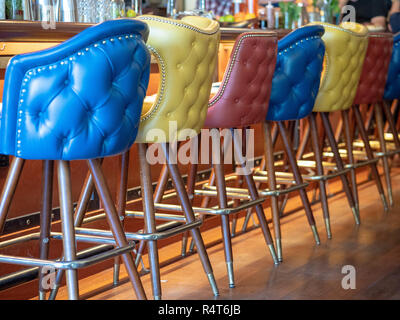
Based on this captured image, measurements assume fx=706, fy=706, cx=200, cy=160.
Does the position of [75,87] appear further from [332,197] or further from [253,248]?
[332,197]

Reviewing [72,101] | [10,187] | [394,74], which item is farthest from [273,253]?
[394,74]

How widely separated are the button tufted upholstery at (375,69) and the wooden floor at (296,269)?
2.33ft

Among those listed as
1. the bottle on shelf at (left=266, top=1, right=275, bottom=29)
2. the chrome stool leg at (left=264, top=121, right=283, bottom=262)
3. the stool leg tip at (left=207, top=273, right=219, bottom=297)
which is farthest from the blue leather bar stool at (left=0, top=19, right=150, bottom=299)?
the bottle on shelf at (left=266, top=1, right=275, bottom=29)

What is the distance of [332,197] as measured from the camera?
184 inches

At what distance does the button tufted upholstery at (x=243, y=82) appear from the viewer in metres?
2.70

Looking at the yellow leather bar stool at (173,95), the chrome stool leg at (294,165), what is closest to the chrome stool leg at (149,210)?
the yellow leather bar stool at (173,95)

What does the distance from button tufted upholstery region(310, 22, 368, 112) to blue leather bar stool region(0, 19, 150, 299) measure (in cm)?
158

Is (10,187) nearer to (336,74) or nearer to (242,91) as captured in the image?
(242,91)

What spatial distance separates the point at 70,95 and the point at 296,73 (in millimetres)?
1425

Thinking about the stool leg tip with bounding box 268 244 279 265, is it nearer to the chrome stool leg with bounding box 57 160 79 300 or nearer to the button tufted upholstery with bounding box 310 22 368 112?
the button tufted upholstery with bounding box 310 22 368 112

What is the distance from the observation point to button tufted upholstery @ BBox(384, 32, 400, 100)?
4223 mm

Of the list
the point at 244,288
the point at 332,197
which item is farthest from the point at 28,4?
the point at 332,197

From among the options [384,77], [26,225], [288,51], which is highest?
Result: [288,51]

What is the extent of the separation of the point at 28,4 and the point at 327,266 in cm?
166
